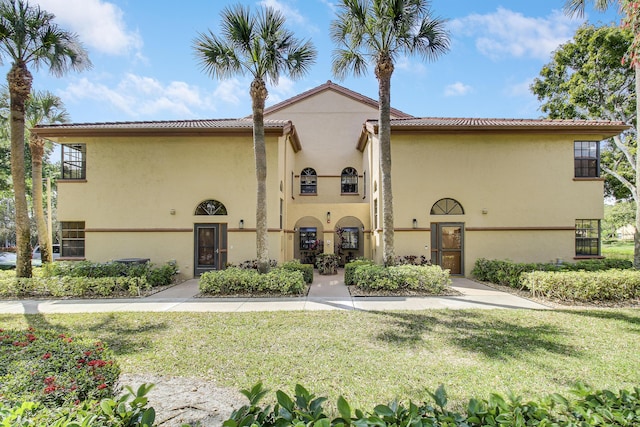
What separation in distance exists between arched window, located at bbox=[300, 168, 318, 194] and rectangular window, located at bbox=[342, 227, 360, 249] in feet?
10.5

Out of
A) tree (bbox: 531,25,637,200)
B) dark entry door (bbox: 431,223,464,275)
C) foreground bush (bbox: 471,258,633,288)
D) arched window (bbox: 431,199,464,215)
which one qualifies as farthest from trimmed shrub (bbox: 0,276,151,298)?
tree (bbox: 531,25,637,200)

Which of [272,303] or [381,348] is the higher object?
[381,348]

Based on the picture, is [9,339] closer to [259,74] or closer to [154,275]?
[154,275]

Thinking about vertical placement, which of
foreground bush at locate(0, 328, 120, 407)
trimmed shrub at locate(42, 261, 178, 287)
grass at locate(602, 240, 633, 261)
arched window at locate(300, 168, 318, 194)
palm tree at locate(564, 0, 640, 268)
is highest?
palm tree at locate(564, 0, 640, 268)

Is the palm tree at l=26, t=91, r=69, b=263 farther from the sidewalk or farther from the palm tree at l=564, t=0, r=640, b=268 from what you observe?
the palm tree at l=564, t=0, r=640, b=268

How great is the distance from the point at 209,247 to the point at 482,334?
10601 mm

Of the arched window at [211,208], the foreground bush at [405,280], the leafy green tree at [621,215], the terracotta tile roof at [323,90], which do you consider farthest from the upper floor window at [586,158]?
the leafy green tree at [621,215]

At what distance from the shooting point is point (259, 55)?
10156mm

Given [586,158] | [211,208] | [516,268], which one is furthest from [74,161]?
[586,158]

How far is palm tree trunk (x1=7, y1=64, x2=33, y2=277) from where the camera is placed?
10.2 metres

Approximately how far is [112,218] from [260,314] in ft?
30.9

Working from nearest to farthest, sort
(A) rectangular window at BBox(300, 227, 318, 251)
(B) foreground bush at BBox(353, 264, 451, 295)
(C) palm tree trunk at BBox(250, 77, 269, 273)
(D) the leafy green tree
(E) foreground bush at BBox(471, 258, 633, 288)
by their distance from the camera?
(B) foreground bush at BBox(353, 264, 451, 295), (E) foreground bush at BBox(471, 258, 633, 288), (C) palm tree trunk at BBox(250, 77, 269, 273), (A) rectangular window at BBox(300, 227, 318, 251), (D) the leafy green tree

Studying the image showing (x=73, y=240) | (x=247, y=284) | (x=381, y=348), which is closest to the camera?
(x=381, y=348)

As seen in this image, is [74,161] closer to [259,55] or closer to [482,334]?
[259,55]
